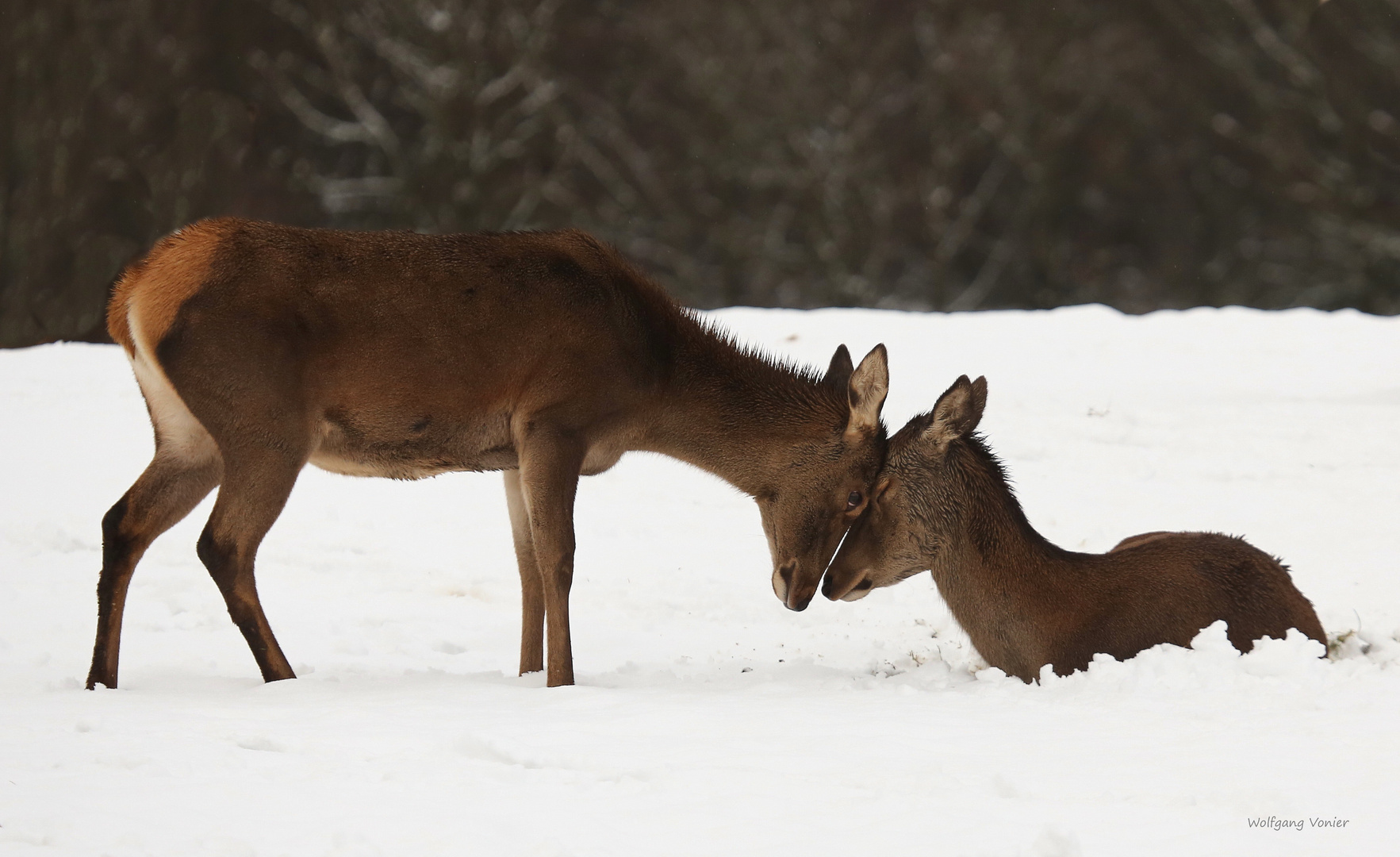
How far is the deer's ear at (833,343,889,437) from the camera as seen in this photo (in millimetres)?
7293

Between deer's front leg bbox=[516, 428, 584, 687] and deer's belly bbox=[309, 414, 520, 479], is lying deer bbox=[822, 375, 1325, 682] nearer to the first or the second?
deer's front leg bbox=[516, 428, 584, 687]

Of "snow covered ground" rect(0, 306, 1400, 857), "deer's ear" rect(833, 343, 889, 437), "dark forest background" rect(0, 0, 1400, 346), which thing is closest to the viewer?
"snow covered ground" rect(0, 306, 1400, 857)

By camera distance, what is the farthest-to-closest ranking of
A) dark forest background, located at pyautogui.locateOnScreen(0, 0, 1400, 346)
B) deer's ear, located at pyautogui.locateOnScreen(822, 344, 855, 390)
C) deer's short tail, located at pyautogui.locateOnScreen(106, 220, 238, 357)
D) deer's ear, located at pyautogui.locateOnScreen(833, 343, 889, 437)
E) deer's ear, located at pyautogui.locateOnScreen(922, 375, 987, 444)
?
dark forest background, located at pyautogui.locateOnScreen(0, 0, 1400, 346) < deer's ear, located at pyautogui.locateOnScreen(822, 344, 855, 390) < deer's ear, located at pyautogui.locateOnScreen(833, 343, 889, 437) < deer's ear, located at pyautogui.locateOnScreen(922, 375, 987, 444) < deer's short tail, located at pyautogui.locateOnScreen(106, 220, 238, 357)

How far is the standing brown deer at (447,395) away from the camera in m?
6.68

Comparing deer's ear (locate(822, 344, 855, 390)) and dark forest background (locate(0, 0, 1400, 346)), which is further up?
deer's ear (locate(822, 344, 855, 390))

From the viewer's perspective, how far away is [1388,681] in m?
6.05


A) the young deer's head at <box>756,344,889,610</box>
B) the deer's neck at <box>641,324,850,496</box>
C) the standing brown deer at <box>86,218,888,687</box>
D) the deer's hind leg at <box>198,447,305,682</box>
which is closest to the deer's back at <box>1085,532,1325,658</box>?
the young deer's head at <box>756,344,889,610</box>

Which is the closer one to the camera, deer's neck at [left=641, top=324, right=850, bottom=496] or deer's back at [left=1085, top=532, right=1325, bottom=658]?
deer's back at [left=1085, top=532, right=1325, bottom=658]

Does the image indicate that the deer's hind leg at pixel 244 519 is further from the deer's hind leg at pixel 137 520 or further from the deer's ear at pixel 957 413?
the deer's ear at pixel 957 413

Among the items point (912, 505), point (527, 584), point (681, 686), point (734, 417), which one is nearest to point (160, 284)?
point (527, 584)

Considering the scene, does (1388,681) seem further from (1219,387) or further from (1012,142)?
(1012,142)

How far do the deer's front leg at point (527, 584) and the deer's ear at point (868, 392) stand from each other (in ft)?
5.56

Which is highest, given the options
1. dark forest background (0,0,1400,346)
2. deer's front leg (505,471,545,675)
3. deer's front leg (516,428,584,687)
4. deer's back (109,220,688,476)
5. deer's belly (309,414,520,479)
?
deer's back (109,220,688,476)

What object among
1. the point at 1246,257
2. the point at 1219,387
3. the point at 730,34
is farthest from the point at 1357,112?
the point at 1219,387
